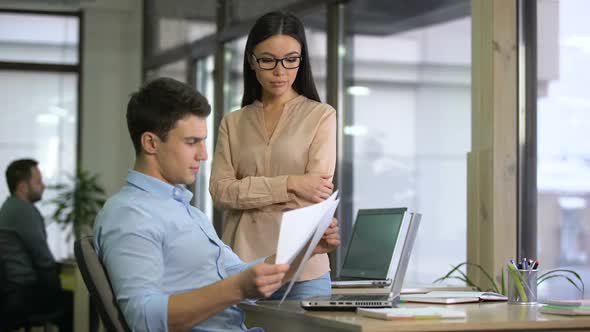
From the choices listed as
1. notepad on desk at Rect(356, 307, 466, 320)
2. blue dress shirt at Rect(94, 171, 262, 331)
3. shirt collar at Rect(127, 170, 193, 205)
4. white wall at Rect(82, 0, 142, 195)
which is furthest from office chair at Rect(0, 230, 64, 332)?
white wall at Rect(82, 0, 142, 195)

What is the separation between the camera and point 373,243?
2463 mm

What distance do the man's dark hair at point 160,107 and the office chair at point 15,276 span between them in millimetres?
3468

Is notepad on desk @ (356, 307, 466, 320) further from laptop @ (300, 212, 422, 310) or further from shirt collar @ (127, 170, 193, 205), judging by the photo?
shirt collar @ (127, 170, 193, 205)

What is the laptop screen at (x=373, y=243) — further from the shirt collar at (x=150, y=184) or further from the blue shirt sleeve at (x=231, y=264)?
the shirt collar at (x=150, y=184)

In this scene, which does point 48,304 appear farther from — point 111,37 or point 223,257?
point 111,37

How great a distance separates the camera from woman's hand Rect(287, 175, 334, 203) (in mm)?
2764

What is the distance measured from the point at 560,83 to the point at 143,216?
2.30 metres

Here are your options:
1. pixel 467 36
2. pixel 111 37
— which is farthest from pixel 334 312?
Result: pixel 111 37

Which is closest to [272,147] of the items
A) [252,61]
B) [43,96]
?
[252,61]

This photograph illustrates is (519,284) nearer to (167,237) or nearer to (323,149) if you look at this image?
(323,149)

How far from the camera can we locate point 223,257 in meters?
2.29

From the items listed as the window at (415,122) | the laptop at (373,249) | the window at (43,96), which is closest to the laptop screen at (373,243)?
the laptop at (373,249)

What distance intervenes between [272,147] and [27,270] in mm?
2908

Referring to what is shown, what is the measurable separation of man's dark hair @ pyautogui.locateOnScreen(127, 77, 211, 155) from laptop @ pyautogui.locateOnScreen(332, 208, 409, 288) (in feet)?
2.08
